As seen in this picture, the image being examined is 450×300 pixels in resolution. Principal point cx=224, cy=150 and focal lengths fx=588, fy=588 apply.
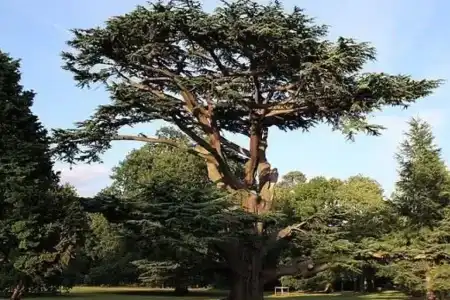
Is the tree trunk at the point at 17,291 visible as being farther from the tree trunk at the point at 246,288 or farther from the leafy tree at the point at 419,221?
the leafy tree at the point at 419,221

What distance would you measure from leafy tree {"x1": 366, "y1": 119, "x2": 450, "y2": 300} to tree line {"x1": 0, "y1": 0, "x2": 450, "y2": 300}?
0.06m

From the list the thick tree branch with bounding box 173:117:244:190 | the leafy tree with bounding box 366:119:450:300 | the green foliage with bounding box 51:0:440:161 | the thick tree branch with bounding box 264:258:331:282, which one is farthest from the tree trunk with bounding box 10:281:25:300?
the leafy tree with bounding box 366:119:450:300

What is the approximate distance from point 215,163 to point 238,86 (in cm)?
346

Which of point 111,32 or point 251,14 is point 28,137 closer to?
point 111,32

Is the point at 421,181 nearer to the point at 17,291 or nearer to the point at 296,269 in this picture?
the point at 296,269

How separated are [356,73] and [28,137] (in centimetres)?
973

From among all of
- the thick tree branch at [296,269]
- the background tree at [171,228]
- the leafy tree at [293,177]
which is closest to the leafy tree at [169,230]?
the background tree at [171,228]

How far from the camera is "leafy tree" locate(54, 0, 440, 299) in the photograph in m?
17.1

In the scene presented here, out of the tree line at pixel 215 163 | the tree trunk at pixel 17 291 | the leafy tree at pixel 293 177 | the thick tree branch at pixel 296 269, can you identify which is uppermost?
the leafy tree at pixel 293 177

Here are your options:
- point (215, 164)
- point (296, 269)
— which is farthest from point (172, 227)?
point (296, 269)

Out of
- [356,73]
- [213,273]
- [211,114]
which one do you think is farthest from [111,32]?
[213,273]

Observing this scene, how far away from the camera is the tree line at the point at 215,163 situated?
48.9 feet

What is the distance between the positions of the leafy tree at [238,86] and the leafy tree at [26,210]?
10.8ft

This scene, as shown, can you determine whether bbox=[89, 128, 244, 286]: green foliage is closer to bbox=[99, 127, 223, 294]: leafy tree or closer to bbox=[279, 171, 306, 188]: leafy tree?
bbox=[99, 127, 223, 294]: leafy tree
